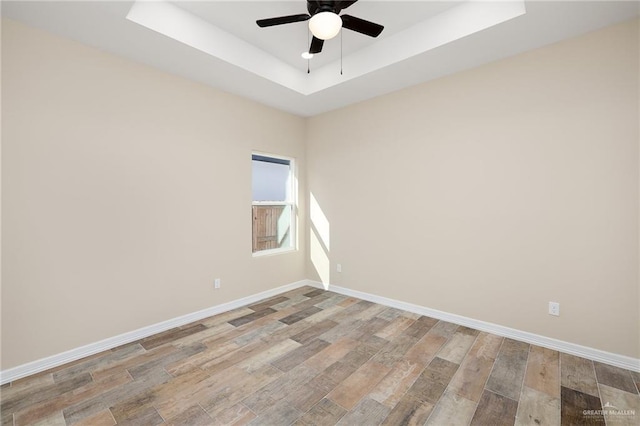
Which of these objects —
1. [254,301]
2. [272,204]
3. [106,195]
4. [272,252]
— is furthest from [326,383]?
[272,204]

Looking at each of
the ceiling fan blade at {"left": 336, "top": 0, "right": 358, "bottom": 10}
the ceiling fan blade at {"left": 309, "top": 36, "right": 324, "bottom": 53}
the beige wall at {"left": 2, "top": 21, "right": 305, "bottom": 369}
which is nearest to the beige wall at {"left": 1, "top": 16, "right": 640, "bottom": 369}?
the beige wall at {"left": 2, "top": 21, "right": 305, "bottom": 369}

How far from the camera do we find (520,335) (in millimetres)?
2822

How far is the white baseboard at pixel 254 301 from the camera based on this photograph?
2324mm

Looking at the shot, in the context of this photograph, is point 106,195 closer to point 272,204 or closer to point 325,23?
point 272,204

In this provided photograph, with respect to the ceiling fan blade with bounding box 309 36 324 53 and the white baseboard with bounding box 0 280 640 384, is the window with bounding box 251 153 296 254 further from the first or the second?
the ceiling fan blade with bounding box 309 36 324 53

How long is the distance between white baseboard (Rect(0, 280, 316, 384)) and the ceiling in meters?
2.68

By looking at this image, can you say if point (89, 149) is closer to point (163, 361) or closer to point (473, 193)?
point (163, 361)

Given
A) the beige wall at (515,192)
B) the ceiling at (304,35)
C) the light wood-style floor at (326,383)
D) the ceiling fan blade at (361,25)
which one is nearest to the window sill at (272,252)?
the beige wall at (515,192)

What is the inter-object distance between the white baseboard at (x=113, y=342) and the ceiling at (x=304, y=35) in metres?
2.68

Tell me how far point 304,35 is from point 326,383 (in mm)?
3220

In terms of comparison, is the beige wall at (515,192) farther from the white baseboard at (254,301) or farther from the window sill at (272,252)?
the window sill at (272,252)

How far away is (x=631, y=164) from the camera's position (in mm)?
2316

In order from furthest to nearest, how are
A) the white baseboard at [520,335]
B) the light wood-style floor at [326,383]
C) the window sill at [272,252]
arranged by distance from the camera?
1. the window sill at [272,252]
2. the white baseboard at [520,335]
3. the light wood-style floor at [326,383]

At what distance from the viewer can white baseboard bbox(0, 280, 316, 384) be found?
226cm
